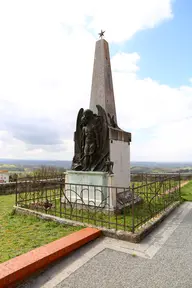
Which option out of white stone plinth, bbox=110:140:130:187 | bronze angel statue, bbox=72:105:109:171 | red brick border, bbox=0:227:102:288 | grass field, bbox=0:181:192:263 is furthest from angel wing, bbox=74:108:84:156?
red brick border, bbox=0:227:102:288

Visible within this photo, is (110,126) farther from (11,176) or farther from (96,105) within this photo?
(11,176)

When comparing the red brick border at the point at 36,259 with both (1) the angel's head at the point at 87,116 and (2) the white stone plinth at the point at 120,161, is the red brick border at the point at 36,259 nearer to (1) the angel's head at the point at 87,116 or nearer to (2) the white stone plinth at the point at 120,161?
(2) the white stone plinth at the point at 120,161

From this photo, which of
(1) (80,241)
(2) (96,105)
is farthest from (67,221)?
(2) (96,105)

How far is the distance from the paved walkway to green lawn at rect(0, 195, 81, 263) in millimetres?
650

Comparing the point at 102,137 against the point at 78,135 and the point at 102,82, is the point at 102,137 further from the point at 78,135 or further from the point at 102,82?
the point at 102,82

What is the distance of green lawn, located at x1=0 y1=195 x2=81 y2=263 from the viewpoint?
10.4 feet

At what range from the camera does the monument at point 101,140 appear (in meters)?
5.71

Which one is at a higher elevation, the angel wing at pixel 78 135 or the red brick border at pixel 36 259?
the angel wing at pixel 78 135

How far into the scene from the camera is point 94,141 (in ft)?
19.4

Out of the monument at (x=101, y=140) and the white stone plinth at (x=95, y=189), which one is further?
the monument at (x=101, y=140)

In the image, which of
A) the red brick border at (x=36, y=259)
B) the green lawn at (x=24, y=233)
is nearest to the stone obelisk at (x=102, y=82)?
the green lawn at (x=24, y=233)

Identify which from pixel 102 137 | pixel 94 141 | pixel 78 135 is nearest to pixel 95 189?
pixel 94 141

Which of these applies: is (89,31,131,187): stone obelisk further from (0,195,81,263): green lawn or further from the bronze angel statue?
(0,195,81,263): green lawn

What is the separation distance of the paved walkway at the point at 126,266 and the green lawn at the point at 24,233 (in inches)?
25.6
